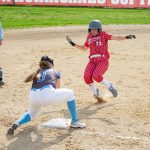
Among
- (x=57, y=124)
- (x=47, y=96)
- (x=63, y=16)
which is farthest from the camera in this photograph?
(x=63, y=16)

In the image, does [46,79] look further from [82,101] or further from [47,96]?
[82,101]

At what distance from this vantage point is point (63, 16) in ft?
95.2

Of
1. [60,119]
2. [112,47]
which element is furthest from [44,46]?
[60,119]

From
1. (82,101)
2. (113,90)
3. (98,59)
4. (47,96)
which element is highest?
(98,59)

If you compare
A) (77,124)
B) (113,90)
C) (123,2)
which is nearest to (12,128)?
(77,124)

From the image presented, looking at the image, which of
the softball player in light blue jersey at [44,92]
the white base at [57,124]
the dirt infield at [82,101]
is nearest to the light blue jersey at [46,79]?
the softball player in light blue jersey at [44,92]

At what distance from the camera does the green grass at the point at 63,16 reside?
2627 cm

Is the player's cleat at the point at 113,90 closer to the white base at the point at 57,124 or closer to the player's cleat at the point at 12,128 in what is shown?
the white base at the point at 57,124

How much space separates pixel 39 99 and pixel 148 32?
16326 millimetres

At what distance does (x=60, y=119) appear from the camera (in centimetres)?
903

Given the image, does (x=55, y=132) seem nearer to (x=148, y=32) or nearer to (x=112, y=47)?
(x=112, y=47)

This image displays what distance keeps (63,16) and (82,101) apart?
61.5 feet

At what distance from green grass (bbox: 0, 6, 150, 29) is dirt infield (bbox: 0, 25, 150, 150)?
5786 mm

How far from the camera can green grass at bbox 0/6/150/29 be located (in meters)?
26.3
